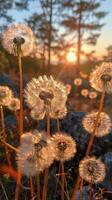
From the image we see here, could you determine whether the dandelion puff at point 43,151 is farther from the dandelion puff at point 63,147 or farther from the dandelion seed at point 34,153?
the dandelion puff at point 63,147

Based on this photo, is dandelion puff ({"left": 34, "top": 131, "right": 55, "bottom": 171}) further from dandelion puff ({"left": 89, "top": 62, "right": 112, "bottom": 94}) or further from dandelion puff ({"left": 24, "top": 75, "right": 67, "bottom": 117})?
dandelion puff ({"left": 89, "top": 62, "right": 112, "bottom": 94})

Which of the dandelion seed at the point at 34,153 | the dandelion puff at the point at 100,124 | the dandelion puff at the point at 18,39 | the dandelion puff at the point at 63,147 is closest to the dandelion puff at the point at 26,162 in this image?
the dandelion seed at the point at 34,153

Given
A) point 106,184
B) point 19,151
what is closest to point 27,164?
point 19,151

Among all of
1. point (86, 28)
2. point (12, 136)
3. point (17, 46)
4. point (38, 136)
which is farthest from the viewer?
point (86, 28)

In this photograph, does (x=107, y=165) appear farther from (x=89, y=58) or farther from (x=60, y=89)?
(x=89, y=58)

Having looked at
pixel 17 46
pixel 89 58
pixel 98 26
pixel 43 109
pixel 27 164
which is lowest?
pixel 89 58

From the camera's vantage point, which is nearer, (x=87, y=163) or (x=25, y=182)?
(x=87, y=163)
